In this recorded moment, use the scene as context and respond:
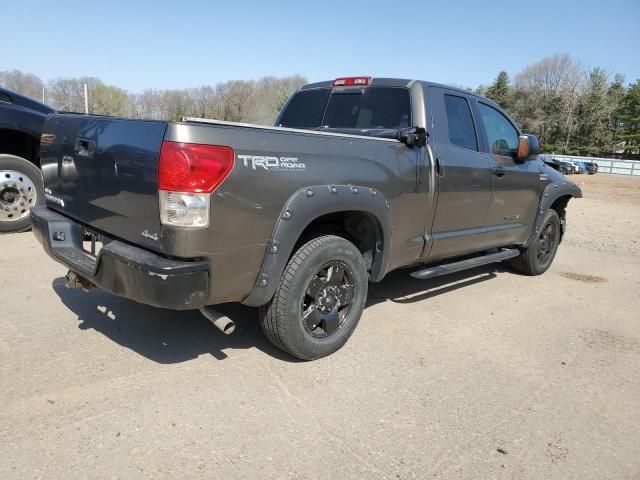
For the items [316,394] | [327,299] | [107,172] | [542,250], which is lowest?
[316,394]

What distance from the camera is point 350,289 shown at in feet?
11.8

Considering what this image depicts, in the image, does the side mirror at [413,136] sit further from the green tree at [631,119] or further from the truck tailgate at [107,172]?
the green tree at [631,119]

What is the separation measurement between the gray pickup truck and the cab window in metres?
0.06

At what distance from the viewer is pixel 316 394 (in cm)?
306

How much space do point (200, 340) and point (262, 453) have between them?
1.38 m

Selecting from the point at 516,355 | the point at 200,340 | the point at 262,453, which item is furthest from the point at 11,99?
the point at 516,355

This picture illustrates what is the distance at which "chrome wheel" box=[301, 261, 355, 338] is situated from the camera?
338cm

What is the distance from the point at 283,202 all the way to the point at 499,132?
10.8 feet

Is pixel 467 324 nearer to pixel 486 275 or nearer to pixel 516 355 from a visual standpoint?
pixel 516 355

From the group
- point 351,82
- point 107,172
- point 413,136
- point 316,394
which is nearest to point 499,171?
point 413,136

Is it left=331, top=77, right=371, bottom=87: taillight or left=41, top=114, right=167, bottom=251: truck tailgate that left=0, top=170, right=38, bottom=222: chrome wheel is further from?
left=331, top=77, right=371, bottom=87: taillight

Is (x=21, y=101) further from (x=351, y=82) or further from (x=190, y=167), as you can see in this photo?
(x=190, y=167)

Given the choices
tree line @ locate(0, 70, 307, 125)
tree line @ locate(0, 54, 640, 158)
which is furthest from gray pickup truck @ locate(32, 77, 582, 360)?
tree line @ locate(0, 54, 640, 158)

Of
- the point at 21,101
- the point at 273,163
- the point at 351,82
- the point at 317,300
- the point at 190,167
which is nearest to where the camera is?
the point at 190,167
